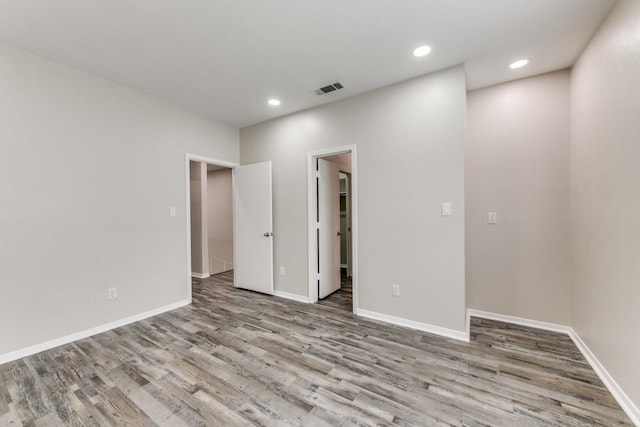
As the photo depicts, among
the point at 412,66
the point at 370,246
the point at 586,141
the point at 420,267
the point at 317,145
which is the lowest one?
the point at 420,267

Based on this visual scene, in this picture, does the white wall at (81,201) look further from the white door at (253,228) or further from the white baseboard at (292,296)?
the white baseboard at (292,296)

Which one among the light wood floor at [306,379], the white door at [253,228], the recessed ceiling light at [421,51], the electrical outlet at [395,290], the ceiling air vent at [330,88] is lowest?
the light wood floor at [306,379]

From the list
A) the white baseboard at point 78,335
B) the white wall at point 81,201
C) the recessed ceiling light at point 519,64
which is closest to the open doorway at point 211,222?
the white wall at point 81,201

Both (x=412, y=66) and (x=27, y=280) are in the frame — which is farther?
(x=412, y=66)

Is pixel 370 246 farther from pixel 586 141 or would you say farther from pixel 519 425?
pixel 586 141

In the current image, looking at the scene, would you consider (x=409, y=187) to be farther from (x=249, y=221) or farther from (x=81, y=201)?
(x=81, y=201)

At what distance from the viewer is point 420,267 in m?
2.67

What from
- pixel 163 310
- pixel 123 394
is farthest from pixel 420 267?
pixel 163 310

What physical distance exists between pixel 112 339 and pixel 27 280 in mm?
900

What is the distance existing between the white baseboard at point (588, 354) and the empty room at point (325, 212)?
2 centimetres

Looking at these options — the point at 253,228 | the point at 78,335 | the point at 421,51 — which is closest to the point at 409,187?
the point at 421,51

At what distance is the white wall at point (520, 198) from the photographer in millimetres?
2572

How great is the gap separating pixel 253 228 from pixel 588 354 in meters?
3.95

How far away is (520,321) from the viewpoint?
109 inches
